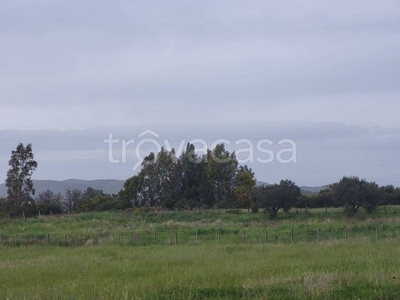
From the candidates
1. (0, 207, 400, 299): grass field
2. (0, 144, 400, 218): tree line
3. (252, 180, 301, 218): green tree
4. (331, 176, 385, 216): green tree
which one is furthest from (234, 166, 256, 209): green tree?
(0, 207, 400, 299): grass field

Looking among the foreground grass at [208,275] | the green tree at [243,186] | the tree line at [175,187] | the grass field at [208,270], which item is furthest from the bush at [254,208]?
the foreground grass at [208,275]

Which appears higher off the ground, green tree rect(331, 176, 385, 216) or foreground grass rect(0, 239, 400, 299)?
green tree rect(331, 176, 385, 216)

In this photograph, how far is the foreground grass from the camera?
30.6ft

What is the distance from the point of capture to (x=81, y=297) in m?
9.29

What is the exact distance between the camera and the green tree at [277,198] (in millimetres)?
45562

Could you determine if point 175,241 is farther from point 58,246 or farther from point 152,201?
point 152,201

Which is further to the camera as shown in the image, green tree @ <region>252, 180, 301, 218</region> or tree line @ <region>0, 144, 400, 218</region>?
tree line @ <region>0, 144, 400, 218</region>

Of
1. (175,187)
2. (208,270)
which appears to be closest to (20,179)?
(175,187)

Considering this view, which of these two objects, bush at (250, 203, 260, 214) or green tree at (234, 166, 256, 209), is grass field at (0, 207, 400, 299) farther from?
green tree at (234, 166, 256, 209)

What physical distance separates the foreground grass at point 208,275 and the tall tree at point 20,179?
34.7 meters

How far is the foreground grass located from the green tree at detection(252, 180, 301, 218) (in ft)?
71.4

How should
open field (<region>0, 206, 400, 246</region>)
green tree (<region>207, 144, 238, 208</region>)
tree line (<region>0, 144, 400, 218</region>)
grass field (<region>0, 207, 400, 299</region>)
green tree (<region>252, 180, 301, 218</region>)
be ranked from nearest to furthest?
1. grass field (<region>0, 207, 400, 299</region>)
2. open field (<region>0, 206, 400, 246</region>)
3. green tree (<region>252, 180, 301, 218</region>)
4. tree line (<region>0, 144, 400, 218</region>)
5. green tree (<region>207, 144, 238, 208</region>)

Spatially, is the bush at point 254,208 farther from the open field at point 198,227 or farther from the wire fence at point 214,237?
the wire fence at point 214,237

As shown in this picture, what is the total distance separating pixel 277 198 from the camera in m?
45.5
